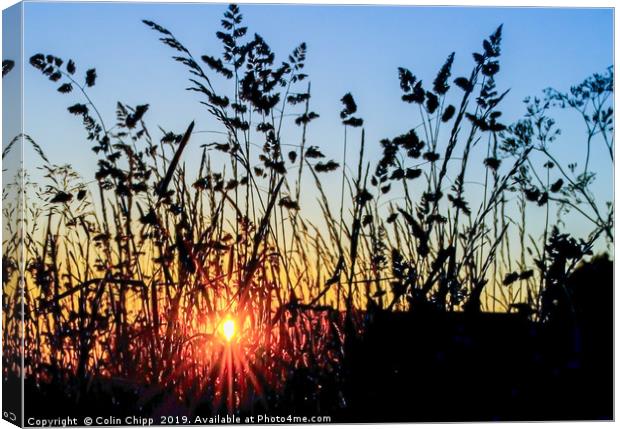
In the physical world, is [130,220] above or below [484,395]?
above

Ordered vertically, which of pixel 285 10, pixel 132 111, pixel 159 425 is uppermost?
pixel 285 10

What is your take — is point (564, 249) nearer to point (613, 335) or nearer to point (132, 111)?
point (613, 335)

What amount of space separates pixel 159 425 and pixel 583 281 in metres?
1.90

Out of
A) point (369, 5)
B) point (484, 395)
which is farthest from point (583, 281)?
point (369, 5)

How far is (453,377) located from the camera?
4898 mm

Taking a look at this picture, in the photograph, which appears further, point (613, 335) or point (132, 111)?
point (613, 335)

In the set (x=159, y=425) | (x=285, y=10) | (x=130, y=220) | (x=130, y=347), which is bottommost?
(x=159, y=425)

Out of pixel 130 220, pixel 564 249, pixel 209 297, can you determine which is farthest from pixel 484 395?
pixel 130 220

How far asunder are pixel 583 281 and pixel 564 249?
6.4 inches

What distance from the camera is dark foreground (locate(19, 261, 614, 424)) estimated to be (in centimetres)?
477

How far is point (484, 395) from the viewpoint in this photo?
16.1 ft

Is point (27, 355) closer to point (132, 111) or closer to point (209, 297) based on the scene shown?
point (209, 297)

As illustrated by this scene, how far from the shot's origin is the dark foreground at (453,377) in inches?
188

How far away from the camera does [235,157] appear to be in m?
4.79
